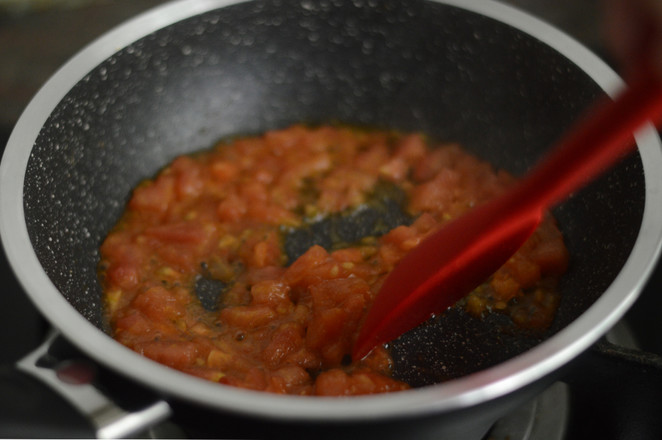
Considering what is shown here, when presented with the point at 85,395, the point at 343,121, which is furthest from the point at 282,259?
the point at 85,395

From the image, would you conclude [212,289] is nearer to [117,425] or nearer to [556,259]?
[117,425]

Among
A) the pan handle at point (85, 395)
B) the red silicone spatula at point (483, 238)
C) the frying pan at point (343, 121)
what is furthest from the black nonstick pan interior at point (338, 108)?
the pan handle at point (85, 395)

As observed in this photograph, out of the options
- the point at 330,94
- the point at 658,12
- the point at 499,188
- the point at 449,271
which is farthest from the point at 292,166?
the point at 658,12

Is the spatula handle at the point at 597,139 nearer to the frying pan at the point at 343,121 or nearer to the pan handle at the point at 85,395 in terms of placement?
the frying pan at the point at 343,121

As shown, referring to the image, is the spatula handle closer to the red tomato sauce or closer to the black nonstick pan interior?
the black nonstick pan interior

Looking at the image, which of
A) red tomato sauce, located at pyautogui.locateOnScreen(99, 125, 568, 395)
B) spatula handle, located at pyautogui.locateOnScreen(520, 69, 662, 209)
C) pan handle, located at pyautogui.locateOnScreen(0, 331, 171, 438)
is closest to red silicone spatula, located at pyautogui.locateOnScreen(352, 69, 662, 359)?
spatula handle, located at pyautogui.locateOnScreen(520, 69, 662, 209)

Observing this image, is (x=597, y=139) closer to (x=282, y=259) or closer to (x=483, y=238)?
(x=483, y=238)

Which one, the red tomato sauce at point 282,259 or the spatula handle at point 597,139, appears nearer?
the spatula handle at point 597,139
